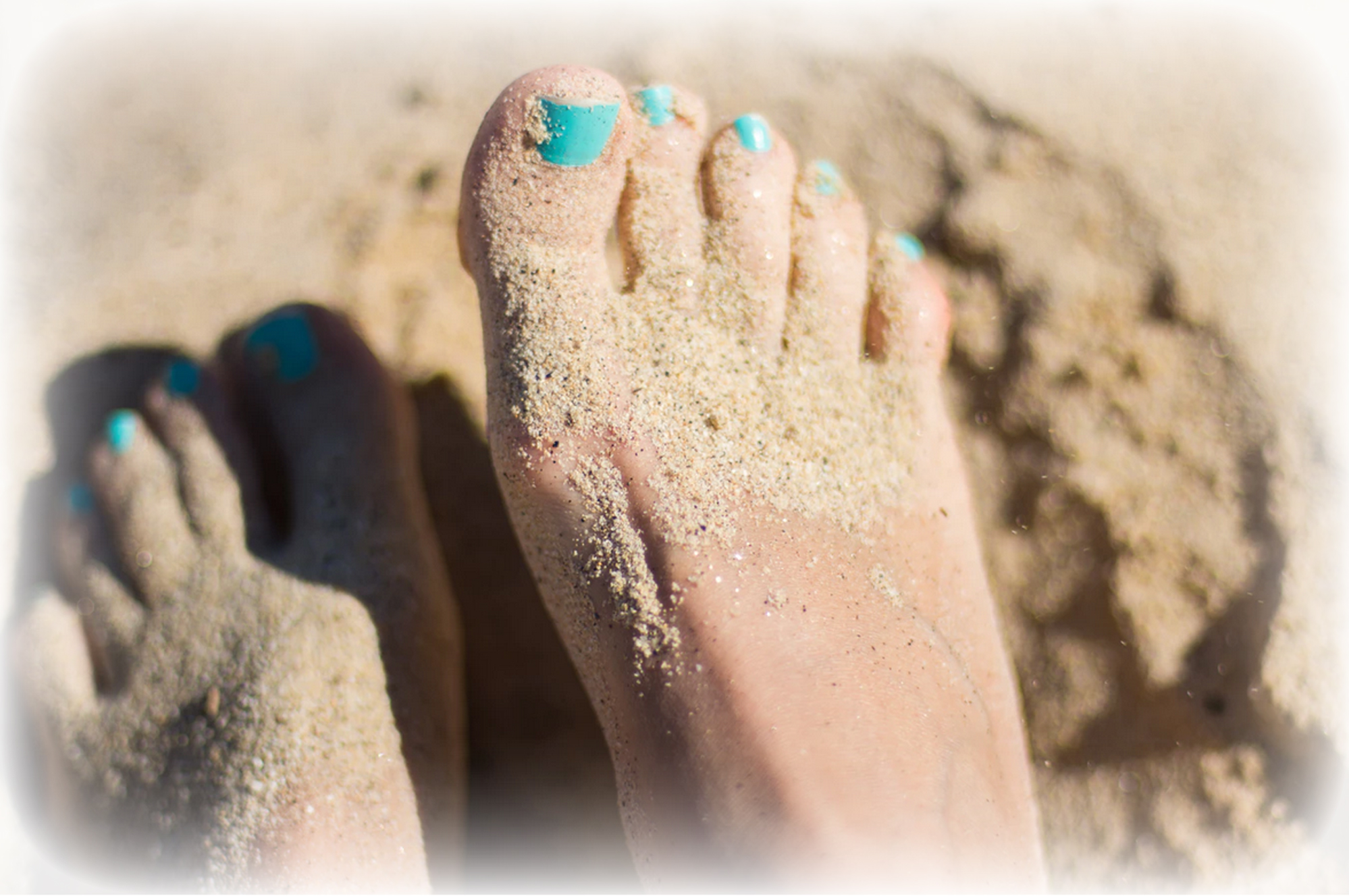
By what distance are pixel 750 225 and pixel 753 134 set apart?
154 millimetres

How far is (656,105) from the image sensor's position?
128 cm

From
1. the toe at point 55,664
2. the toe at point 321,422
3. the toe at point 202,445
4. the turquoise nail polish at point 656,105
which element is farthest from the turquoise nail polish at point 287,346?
the turquoise nail polish at point 656,105

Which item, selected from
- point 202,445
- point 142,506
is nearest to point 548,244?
point 202,445

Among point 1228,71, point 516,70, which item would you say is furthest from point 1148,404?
point 516,70

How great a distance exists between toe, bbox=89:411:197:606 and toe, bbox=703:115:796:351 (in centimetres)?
93

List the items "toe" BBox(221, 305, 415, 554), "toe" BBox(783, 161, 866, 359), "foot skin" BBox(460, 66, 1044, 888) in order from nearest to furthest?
"foot skin" BBox(460, 66, 1044, 888), "toe" BBox(783, 161, 866, 359), "toe" BBox(221, 305, 415, 554)

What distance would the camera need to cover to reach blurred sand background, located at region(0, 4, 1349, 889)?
1.21 meters

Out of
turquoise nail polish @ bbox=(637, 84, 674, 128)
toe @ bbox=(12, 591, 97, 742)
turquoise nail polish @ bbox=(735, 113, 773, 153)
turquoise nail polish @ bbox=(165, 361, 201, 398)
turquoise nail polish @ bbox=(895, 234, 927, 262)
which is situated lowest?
toe @ bbox=(12, 591, 97, 742)

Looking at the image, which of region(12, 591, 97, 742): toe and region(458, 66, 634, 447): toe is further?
region(12, 591, 97, 742): toe

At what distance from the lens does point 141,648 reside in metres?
1.35

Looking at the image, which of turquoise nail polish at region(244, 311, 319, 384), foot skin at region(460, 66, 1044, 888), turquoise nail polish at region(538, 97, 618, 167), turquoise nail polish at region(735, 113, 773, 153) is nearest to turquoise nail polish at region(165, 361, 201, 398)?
turquoise nail polish at region(244, 311, 319, 384)

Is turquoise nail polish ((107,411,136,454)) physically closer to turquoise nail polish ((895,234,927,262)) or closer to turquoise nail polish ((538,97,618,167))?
turquoise nail polish ((538,97,618,167))

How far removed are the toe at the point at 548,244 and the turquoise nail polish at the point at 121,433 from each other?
2.21ft

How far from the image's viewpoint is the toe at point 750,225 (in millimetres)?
1250
